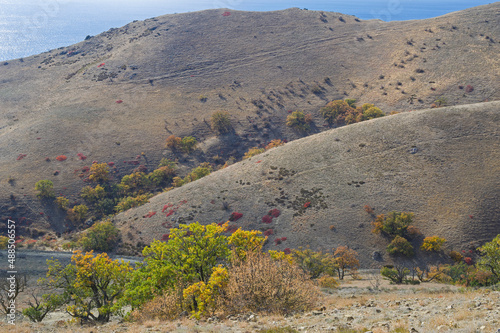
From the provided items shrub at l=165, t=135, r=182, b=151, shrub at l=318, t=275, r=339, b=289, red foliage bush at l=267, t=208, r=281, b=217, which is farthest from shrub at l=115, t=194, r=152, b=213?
shrub at l=318, t=275, r=339, b=289

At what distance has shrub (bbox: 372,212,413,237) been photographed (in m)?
58.3

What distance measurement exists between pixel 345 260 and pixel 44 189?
278 feet

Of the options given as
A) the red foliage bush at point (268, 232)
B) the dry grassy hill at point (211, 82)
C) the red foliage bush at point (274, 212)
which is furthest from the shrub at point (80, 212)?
the red foliage bush at point (268, 232)

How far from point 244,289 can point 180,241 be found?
10.00 meters

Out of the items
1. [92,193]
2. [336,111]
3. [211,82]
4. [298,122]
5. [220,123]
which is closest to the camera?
[92,193]

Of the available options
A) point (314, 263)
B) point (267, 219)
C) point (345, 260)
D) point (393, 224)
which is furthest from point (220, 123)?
point (314, 263)

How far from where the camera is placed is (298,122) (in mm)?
122188

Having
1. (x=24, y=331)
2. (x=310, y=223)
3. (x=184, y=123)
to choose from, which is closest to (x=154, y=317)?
(x=24, y=331)

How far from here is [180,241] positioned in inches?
1200

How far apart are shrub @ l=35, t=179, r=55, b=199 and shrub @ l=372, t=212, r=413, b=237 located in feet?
289

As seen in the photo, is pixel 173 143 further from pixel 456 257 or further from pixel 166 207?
pixel 456 257

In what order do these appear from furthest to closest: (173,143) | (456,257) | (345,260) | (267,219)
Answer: (173,143) < (267,219) < (456,257) < (345,260)

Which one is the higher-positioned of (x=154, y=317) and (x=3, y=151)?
(x=3, y=151)

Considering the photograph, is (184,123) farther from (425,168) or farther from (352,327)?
(352,327)
